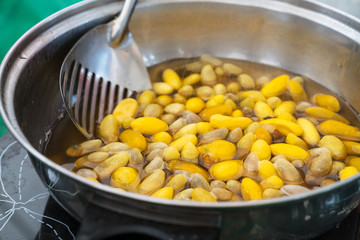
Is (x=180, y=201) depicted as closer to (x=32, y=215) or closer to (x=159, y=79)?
(x=32, y=215)

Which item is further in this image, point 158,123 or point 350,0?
point 350,0

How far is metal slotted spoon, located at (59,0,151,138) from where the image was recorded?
1.88ft

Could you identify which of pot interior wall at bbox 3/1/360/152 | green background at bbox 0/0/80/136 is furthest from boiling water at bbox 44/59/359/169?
green background at bbox 0/0/80/136

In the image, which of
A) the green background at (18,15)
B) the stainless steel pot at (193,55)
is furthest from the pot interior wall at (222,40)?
the green background at (18,15)

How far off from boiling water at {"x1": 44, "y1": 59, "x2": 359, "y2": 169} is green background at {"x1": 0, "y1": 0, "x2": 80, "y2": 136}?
361mm

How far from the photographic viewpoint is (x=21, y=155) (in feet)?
1.79

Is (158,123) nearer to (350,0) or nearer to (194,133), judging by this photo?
(194,133)

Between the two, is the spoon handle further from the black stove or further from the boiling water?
the black stove

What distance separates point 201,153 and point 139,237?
187 mm

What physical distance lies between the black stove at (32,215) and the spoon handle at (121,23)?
221mm

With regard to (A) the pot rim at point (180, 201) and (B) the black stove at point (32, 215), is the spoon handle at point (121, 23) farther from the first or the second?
(B) the black stove at point (32, 215)

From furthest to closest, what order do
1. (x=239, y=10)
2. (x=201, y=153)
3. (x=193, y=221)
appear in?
(x=239, y=10) < (x=201, y=153) < (x=193, y=221)

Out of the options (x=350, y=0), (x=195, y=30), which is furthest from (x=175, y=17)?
(x=350, y=0)

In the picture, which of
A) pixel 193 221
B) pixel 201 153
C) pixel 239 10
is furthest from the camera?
pixel 239 10
